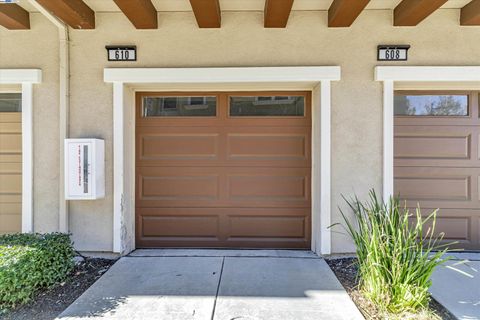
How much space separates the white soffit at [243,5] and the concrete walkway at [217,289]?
10.2 feet

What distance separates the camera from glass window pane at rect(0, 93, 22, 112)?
4473 millimetres

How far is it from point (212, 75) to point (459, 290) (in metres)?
3.54

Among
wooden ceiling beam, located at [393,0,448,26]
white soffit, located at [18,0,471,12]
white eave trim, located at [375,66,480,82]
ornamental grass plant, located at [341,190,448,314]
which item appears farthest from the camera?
white eave trim, located at [375,66,480,82]

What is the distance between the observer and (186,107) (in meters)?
4.49

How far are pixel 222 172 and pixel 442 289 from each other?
9.15ft

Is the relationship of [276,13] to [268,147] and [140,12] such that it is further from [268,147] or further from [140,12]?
[268,147]

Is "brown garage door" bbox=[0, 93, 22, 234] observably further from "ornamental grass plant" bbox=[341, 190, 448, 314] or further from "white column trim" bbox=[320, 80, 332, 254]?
"ornamental grass plant" bbox=[341, 190, 448, 314]

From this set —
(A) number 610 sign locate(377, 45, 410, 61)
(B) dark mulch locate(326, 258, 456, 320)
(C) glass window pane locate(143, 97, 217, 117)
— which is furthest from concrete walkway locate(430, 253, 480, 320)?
(C) glass window pane locate(143, 97, 217, 117)

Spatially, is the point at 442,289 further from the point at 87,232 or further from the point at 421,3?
the point at 87,232

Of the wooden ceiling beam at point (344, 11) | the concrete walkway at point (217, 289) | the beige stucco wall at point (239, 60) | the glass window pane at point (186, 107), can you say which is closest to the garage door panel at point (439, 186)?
the beige stucco wall at point (239, 60)

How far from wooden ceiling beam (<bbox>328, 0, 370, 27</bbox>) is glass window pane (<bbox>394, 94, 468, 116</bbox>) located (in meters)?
1.25

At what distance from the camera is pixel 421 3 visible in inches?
138

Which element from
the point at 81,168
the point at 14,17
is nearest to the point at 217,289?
the point at 81,168

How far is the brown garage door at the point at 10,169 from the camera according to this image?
14.6 ft
